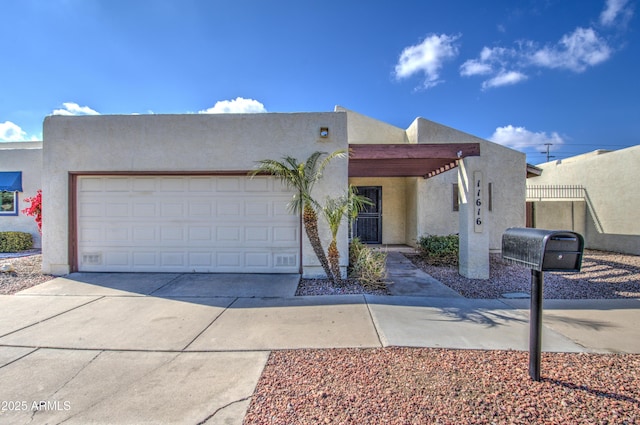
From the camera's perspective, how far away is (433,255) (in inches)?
350

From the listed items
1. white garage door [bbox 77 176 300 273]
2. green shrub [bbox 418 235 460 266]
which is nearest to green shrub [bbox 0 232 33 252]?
white garage door [bbox 77 176 300 273]

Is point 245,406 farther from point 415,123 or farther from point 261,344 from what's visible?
point 415,123

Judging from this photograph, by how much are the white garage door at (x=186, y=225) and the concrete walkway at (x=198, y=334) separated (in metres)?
0.84

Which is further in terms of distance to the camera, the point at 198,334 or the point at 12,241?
the point at 12,241

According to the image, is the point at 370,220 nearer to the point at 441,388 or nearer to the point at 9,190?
the point at 441,388

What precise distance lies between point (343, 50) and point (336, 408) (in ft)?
31.4

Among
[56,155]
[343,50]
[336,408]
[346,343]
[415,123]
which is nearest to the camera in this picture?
[336,408]

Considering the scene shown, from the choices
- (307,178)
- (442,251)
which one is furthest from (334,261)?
(442,251)

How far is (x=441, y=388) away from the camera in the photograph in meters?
2.81

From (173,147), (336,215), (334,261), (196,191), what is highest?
(173,147)

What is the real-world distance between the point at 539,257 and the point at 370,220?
9.72 metres

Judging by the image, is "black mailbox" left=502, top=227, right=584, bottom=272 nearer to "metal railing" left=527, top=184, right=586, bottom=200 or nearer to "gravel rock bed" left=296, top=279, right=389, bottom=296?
"gravel rock bed" left=296, top=279, right=389, bottom=296

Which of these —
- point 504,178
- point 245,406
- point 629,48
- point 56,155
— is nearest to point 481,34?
point 629,48

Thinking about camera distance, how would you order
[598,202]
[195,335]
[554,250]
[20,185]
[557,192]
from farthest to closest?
1. [557,192]
2. [598,202]
3. [20,185]
4. [195,335]
5. [554,250]
